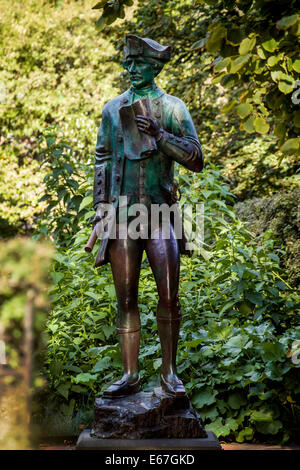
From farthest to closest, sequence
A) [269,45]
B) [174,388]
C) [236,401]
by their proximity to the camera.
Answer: [236,401]
[174,388]
[269,45]

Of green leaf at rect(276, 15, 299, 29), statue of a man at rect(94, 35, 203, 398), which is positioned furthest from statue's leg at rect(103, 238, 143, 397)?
green leaf at rect(276, 15, 299, 29)

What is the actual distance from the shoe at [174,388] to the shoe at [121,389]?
0.66 feet

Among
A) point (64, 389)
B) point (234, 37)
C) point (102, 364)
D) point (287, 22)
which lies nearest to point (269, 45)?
point (234, 37)

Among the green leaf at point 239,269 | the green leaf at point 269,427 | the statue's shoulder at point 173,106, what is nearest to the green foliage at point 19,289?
the statue's shoulder at point 173,106

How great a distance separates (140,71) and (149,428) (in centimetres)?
208

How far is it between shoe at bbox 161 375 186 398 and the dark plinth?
0.03 metres

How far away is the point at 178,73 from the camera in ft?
37.3

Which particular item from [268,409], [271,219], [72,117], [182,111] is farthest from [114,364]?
[72,117]

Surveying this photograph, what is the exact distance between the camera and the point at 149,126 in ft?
11.7

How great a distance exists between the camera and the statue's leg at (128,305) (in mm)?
3705

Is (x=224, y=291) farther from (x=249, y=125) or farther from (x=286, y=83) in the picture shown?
(x=286, y=83)

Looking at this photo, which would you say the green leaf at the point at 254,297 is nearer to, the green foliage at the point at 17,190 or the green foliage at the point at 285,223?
the green foliage at the point at 285,223

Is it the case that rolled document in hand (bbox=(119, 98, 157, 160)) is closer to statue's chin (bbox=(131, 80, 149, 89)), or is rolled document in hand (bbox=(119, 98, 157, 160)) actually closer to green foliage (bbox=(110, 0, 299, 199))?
statue's chin (bbox=(131, 80, 149, 89))

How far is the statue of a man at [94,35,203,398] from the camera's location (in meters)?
3.62
